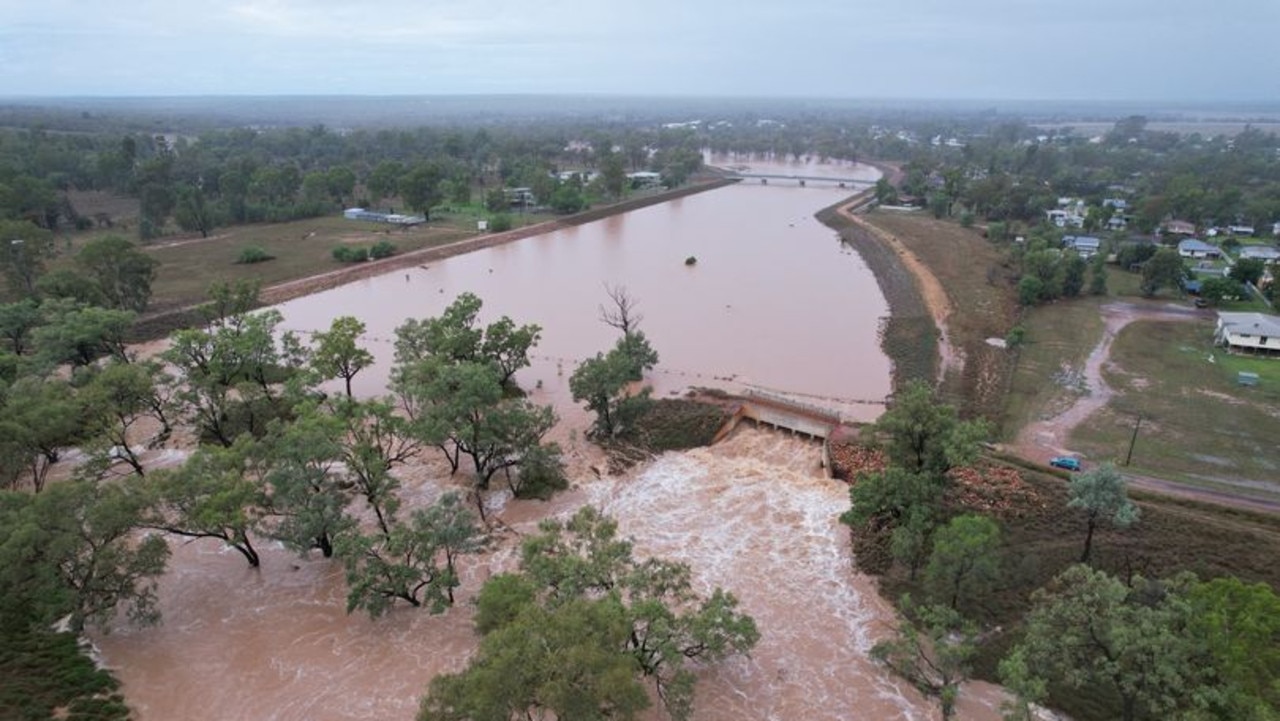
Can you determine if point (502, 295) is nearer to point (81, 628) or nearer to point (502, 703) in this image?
point (81, 628)

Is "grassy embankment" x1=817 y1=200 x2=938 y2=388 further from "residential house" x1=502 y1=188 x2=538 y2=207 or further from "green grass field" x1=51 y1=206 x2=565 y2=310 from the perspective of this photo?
"residential house" x1=502 y1=188 x2=538 y2=207

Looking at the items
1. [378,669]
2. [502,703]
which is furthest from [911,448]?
[378,669]

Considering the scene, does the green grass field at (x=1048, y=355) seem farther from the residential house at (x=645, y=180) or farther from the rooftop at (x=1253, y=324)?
the residential house at (x=645, y=180)

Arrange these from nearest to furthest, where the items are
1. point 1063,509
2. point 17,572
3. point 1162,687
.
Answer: point 1162,687 → point 17,572 → point 1063,509

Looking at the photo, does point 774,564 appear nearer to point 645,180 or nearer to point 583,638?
point 583,638

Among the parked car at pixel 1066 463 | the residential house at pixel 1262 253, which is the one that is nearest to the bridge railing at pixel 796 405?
the parked car at pixel 1066 463

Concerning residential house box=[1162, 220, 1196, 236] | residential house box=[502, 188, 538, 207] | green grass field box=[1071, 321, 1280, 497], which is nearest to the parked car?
green grass field box=[1071, 321, 1280, 497]
